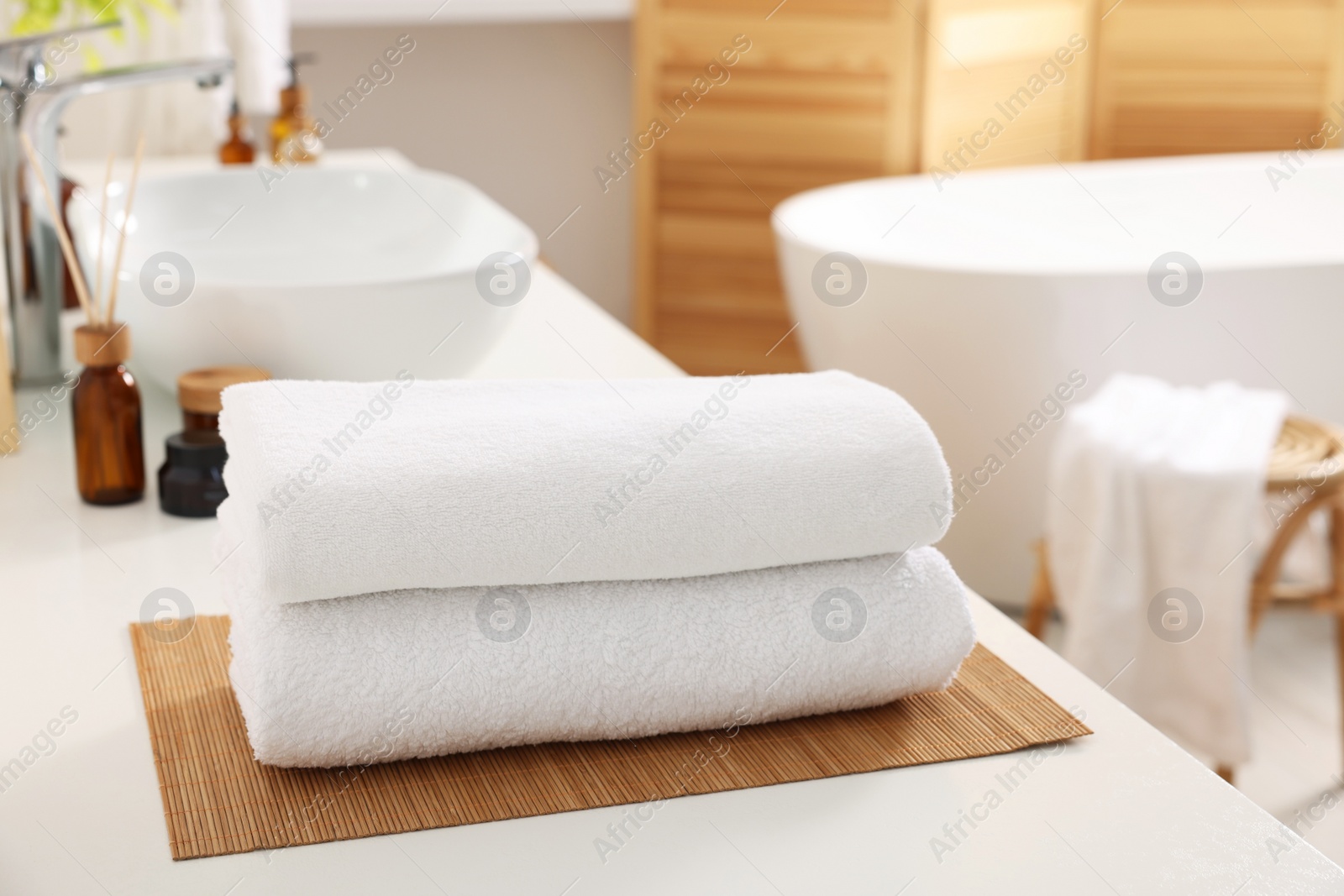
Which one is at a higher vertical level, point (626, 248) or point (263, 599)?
point (263, 599)

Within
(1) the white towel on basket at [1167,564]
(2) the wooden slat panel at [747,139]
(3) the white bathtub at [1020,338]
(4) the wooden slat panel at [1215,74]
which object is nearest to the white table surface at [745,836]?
(1) the white towel on basket at [1167,564]

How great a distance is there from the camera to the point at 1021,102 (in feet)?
9.34

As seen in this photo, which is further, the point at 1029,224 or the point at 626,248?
the point at 626,248

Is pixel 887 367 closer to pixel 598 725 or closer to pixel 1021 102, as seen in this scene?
pixel 1021 102

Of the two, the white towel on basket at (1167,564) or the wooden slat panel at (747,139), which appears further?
the wooden slat panel at (747,139)

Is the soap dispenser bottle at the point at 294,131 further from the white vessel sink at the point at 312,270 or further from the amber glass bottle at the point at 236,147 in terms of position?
the white vessel sink at the point at 312,270

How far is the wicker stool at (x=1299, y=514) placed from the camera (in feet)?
5.14

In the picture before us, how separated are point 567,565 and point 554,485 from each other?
0.11 ft

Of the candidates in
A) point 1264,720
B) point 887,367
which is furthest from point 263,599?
point 1264,720

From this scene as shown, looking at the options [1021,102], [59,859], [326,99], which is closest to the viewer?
[59,859]

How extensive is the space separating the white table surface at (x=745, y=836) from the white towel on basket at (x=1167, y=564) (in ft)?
3.22

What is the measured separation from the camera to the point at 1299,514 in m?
1.59

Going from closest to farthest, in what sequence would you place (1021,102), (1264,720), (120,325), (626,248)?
(120,325) → (1264,720) → (1021,102) → (626,248)

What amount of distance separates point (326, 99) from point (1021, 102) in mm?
1491
